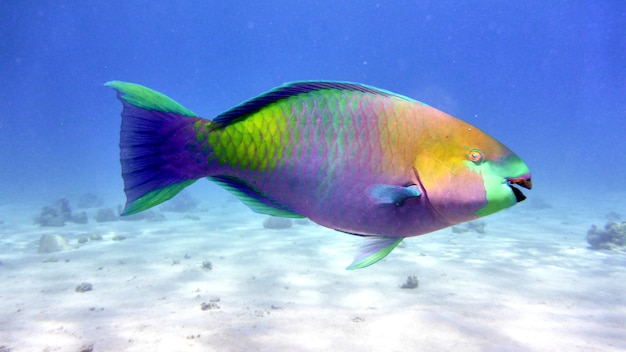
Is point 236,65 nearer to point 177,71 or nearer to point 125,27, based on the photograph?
point 177,71

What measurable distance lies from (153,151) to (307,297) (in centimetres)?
463

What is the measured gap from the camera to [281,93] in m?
1.03

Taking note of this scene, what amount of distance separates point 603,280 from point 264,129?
8447mm

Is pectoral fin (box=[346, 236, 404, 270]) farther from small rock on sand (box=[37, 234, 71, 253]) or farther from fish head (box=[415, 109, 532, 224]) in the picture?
small rock on sand (box=[37, 234, 71, 253])

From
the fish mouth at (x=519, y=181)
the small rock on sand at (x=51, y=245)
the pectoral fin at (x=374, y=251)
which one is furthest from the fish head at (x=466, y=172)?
the small rock on sand at (x=51, y=245)

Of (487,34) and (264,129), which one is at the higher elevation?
(487,34)

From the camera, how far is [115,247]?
29.9ft

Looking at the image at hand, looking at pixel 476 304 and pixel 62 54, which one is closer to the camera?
pixel 476 304

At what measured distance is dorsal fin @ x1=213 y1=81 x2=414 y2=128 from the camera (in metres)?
1.03

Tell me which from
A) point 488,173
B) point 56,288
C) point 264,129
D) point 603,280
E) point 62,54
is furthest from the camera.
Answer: point 62,54

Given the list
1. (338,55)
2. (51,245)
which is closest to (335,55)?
(338,55)

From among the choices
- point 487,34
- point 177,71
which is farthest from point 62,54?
point 487,34

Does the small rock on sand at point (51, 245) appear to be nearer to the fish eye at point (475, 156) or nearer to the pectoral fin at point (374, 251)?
the pectoral fin at point (374, 251)

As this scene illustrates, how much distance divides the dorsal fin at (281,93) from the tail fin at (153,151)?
135mm
